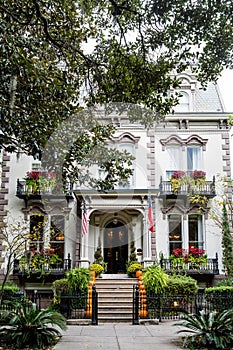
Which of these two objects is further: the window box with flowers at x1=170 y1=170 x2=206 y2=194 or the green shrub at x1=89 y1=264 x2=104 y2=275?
the window box with flowers at x1=170 y1=170 x2=206 y2=194

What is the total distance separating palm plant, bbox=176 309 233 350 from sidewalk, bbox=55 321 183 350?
42 centimetres

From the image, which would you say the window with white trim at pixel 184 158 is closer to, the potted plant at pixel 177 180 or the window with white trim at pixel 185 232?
the potted plant at pixel 177 180

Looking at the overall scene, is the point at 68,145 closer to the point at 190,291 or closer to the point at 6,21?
the point at 6,21

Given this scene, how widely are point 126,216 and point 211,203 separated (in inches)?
159

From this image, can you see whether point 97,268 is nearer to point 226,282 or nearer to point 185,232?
point 185,232

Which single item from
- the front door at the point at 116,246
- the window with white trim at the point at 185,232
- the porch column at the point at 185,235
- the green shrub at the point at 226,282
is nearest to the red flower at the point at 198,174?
the window with white trim at the point at 185,232

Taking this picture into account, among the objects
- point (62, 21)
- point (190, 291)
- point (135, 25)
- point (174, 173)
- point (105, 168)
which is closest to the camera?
point (135, 25)

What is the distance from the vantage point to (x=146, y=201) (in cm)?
1916

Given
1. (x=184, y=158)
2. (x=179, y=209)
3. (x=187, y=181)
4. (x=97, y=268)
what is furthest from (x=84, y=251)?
(x=184, y=158)

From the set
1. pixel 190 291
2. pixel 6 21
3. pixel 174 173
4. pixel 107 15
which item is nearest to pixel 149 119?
pixel 107 15

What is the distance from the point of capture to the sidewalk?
898cm

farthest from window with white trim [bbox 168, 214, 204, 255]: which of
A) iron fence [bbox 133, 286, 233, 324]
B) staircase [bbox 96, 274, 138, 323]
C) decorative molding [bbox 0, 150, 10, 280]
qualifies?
decorative molding [bbox 0, 150, 10, 280]

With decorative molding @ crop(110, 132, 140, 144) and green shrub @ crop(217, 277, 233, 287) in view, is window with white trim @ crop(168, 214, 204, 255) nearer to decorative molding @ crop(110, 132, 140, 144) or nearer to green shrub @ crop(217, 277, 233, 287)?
green shrub @ crop(217, 277, 233, 287)

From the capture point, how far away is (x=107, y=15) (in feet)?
31.9
